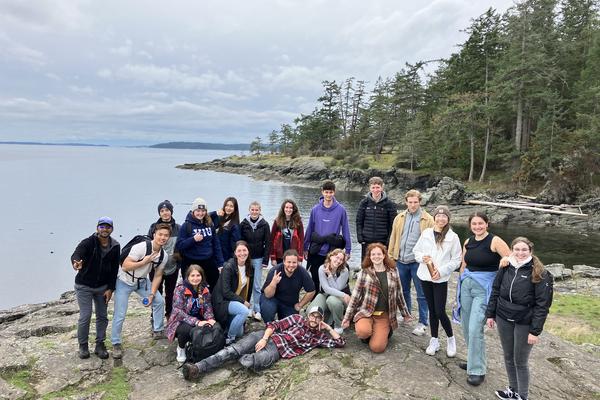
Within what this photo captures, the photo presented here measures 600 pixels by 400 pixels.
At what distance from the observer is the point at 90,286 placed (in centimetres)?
560

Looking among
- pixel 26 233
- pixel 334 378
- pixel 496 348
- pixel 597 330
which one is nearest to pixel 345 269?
pixel 334 378

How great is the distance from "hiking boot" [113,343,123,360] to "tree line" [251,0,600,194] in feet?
109

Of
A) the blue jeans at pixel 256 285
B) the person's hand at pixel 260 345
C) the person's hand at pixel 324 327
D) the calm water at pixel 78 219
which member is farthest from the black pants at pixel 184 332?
the calm water at pixel 78 219

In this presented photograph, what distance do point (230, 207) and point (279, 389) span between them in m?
3.26

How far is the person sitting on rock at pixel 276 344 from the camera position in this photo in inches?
208

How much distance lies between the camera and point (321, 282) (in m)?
6.31

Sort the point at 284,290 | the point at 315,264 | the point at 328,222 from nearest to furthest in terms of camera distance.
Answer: the point at 284,290 → the point at 328,222 → the point at 315,264

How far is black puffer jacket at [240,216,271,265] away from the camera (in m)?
7.07

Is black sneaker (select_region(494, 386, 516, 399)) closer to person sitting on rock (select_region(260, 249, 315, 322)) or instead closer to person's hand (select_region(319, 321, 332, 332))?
person's hand (select_region(319, 321, 332, 332))

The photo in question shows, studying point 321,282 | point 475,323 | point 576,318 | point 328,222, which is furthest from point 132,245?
point 576,318

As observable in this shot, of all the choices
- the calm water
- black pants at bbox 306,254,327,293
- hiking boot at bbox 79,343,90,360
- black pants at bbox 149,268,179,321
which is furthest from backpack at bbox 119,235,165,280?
the calm water

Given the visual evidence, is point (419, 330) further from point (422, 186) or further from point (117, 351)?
point (422, 186)

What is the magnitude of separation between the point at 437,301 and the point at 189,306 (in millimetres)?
3523

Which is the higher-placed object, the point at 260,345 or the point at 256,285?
the point at 256,285
